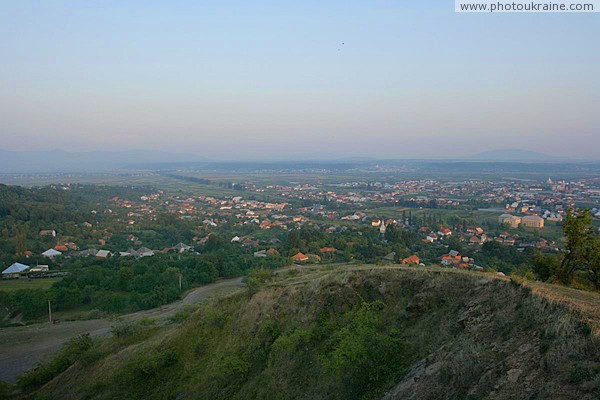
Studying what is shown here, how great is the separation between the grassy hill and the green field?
19.2 metres

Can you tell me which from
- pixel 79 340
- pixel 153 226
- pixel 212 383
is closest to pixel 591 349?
pixel 212 383

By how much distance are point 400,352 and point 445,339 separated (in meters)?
1.21

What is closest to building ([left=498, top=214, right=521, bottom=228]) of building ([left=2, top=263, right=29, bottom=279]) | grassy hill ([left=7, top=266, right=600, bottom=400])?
grassy hill ([left=7, top=266, right=600, bottom=400])

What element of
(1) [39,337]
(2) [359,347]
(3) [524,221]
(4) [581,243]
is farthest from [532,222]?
(1) [39,337]

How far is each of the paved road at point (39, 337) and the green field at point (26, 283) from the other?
312 inches

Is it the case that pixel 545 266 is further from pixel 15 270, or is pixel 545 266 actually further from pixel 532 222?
pixel 15 270

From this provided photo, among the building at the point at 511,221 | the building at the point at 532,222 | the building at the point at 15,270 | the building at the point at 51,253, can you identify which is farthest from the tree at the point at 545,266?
the building at the point at 51,253

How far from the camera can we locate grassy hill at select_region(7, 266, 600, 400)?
23.1ft

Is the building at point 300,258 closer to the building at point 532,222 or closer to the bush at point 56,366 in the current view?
the bush at point 56,366

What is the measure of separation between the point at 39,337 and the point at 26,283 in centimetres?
1355

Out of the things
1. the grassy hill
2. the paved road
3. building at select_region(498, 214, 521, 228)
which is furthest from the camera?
building at select_region(498, 214, 521, 228)

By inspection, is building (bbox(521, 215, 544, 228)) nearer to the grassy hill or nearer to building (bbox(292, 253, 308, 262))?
building (bbox(292, 253, 308, 262))

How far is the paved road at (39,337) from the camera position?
22.5m

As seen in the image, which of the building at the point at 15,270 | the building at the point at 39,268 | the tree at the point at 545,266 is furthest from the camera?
the building at the point at 39,268
